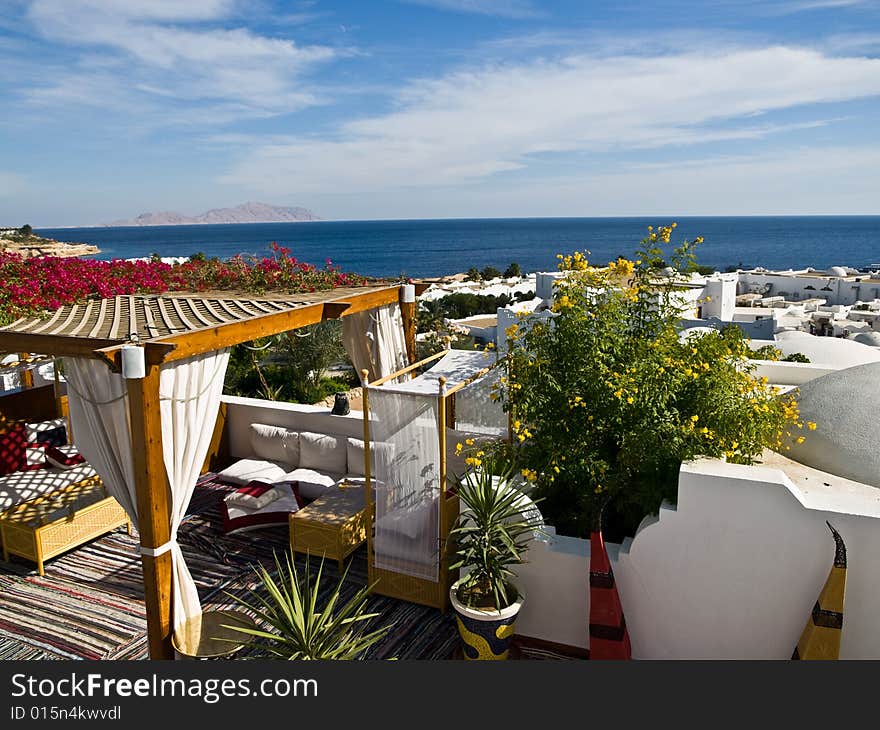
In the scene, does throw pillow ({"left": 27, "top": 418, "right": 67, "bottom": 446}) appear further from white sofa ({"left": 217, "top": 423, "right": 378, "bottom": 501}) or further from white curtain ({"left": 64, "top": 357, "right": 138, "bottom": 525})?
white curtain ({"left": 64, "top": 357, "right": 138, "bottom": 525})

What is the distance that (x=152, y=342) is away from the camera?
14.5ft

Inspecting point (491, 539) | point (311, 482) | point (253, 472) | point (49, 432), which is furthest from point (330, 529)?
point (49, 432)

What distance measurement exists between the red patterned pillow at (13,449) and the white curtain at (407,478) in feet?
17.7

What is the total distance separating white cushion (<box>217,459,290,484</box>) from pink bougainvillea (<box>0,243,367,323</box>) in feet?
7.56

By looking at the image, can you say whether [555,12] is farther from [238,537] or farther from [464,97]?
[238,537]

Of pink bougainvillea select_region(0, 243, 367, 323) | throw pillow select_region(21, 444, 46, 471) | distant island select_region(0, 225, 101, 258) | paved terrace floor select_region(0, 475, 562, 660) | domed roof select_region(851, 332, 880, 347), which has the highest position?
distant island select_region(0, 225, 101, 258)

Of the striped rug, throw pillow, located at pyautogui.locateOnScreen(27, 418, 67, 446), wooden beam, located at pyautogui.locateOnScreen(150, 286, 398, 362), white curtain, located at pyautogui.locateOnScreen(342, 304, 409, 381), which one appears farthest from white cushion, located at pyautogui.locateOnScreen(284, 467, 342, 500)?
throw pillow, located at pyautogui.locateOnScreen(27, 418, 67, 446)

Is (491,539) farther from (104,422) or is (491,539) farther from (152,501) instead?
(104,422)

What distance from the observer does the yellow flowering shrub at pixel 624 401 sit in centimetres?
496

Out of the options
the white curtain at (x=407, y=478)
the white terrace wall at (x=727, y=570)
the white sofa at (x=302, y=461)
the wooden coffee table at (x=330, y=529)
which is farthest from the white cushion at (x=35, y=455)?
the white terrace wall at (x=727, y=570)

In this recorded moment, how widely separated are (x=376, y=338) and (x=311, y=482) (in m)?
1.97

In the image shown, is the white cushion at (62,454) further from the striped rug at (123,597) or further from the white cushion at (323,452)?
the white cushion at (323,452)

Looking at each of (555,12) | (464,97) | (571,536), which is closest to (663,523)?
(571,536)

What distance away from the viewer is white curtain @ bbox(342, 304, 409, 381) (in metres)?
8.37
